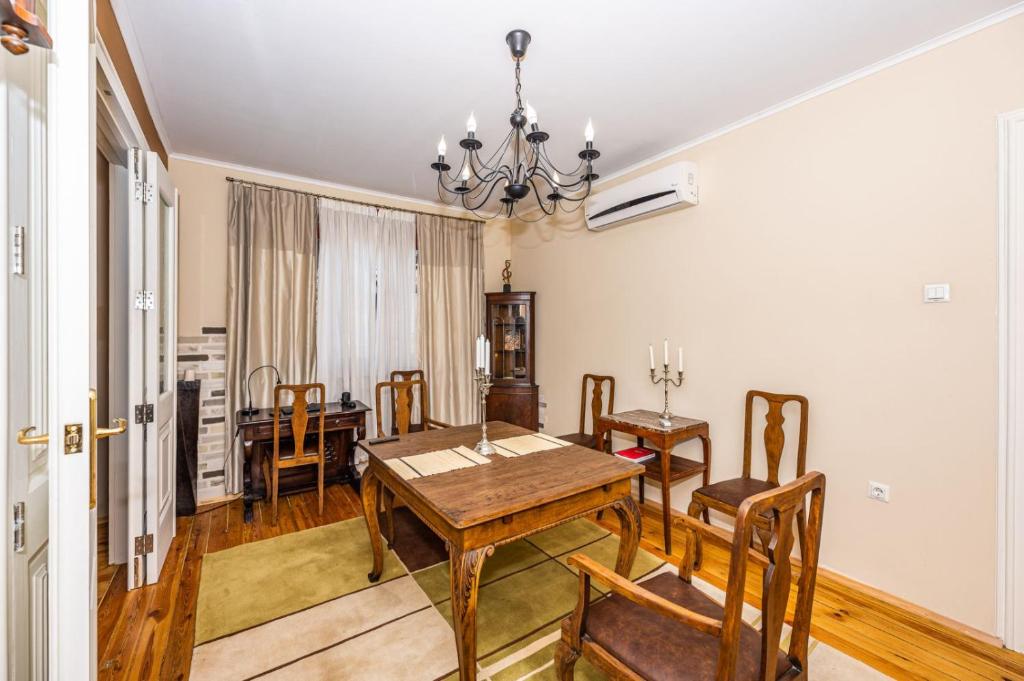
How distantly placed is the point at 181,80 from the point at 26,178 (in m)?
1.71

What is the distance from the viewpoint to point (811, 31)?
77.8 inches

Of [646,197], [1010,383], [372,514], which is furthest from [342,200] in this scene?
[1010,383]

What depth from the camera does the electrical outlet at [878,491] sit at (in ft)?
7.30

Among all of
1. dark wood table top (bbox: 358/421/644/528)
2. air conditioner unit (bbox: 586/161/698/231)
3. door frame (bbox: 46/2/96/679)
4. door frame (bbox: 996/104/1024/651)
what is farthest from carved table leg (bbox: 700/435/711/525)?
door frame (bbox: 46/2/96/679)

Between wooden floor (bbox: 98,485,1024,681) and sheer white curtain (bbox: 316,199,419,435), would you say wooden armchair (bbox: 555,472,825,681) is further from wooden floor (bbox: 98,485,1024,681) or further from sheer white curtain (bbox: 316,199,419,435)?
sheer white curtain (bbox: 316,199,419,435)

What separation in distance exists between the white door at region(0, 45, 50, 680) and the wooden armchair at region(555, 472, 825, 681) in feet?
4.61

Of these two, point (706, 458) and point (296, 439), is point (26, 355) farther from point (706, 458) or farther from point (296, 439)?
point (706, 458)

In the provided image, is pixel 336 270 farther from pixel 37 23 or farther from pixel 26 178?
pixel 37 23

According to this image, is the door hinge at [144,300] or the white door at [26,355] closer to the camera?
the white door at [26,355]

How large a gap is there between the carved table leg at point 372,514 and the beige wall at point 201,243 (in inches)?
87.6

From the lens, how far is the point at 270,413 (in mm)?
3412

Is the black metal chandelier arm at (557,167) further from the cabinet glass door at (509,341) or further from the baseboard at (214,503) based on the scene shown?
the baseboard at (214,503)

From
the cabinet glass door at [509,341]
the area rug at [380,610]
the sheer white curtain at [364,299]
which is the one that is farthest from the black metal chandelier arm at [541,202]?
the area rug at [380,610]

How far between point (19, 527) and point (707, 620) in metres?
1.66
